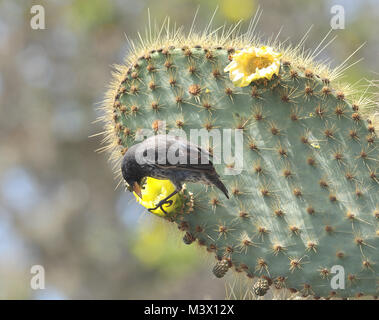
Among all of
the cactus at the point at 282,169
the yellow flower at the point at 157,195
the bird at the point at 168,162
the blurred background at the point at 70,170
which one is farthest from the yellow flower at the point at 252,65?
the blurred background at the point at 70,170

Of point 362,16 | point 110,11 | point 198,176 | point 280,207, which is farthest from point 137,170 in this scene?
point 110,11

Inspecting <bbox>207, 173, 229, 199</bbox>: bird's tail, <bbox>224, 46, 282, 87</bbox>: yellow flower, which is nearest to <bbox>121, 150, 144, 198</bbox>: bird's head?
<bbox>207, 173, 229, 199</bbox>: bird's tail

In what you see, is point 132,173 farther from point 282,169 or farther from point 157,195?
point 282,169

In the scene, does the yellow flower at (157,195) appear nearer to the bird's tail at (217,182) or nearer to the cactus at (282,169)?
the cactus at (282,169)

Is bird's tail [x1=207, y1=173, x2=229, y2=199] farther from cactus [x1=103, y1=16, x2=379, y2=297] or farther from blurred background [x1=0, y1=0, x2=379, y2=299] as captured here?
blurred background [x1=0, y1=0, x2=379, y2=299]

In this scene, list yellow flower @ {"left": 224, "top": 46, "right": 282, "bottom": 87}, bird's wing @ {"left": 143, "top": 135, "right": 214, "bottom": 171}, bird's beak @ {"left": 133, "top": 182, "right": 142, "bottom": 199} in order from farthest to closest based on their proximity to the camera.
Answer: yellow flower @ {"left": 224, "top": 46, "right": 282, "bottom": 87}, bird's beak @ {"left": 133, "top": 182, "right": 142, "bottom": 199}, bird's wing @ {"left": 143, "top": 135, "right": 214, "bottom": 171}

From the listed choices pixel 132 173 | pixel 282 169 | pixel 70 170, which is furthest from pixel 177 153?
pixel 70 170
